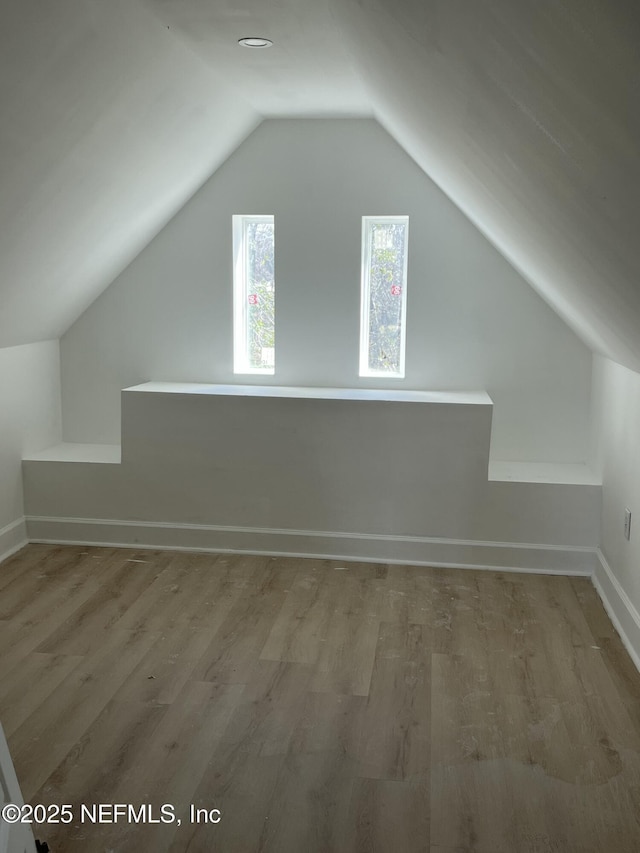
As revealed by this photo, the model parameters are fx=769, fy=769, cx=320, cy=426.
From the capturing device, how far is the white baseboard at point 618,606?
3.42 meters

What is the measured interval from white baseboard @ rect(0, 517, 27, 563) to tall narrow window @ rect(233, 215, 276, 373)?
167cm

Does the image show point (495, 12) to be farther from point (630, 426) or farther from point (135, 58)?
point (630, 426)

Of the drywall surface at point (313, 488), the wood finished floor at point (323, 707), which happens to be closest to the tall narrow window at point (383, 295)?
the drywall surface at point (313, 488)

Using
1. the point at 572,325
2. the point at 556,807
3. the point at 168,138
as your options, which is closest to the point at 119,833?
the point at 556,807

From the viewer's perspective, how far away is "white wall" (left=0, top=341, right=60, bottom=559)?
4.61m

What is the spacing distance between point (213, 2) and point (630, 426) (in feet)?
8.68

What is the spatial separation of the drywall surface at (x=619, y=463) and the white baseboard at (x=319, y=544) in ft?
1.20

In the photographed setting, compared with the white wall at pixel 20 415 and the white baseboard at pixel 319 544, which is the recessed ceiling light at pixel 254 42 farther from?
the white baseboard at pixel 319 544

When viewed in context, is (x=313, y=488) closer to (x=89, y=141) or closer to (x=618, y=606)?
(x=618, y=606)

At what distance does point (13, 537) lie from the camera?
15.4 feet

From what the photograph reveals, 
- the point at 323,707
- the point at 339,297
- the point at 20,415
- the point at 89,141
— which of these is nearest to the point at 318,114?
the point at 339,297

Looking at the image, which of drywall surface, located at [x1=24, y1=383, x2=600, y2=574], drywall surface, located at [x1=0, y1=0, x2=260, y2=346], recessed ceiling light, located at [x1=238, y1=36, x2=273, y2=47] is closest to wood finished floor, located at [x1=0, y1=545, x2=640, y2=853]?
drywall surface, located at [x1=24, y1=383, x2=600, y2=574]

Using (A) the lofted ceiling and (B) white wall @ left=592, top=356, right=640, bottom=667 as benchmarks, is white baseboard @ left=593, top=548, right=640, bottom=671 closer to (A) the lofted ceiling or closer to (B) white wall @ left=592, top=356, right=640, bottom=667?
(B) white wall @ left=592, top=356, right=640, bottom=667

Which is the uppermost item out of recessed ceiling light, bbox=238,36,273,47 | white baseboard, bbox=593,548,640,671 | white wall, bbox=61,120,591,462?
recessed ceiling light, bbox=238,36,273,47
